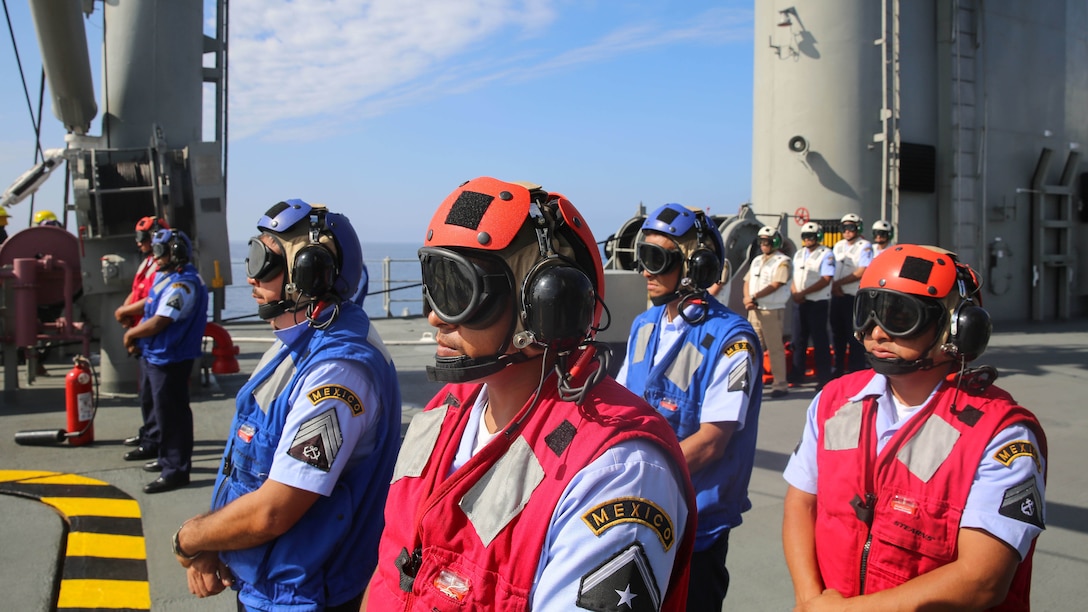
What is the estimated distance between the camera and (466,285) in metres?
1.63

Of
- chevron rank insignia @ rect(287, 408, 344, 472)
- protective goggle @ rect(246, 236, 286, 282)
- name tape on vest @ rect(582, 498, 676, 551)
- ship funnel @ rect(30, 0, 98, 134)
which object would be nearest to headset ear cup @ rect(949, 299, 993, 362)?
name tape on vest @ rect(582, 498, 676, 551)

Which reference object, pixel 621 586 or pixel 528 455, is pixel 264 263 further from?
pixel 621 586

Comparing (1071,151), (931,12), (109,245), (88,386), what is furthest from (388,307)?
(1071,151)

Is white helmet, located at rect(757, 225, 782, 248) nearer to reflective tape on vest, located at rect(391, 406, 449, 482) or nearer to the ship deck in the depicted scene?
the ship deck

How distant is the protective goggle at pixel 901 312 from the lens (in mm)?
2443

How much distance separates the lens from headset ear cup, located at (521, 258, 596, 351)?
5.11 ft

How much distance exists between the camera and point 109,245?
891 centimetres

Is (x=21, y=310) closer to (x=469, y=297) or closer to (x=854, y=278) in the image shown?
(x=469, y=297)

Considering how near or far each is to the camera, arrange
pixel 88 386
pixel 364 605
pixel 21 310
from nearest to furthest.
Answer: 1. pixel 364 605
2. pixel 88 386
3. pixel 21 310

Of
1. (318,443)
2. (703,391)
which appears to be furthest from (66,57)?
(703,391)

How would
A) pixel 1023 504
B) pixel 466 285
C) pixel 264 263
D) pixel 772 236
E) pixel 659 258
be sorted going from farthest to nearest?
pixel 772 236, pixel 659 258, pixel 264 263, pixel 1023 504, pixel 466 285

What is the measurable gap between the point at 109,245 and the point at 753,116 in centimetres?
1108

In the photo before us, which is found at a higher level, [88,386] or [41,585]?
[88,386]

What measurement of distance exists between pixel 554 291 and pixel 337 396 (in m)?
1.12
